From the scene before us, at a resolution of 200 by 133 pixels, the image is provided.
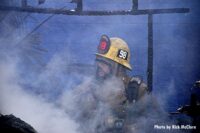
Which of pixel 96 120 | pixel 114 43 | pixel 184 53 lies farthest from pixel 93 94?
pixel 184 53

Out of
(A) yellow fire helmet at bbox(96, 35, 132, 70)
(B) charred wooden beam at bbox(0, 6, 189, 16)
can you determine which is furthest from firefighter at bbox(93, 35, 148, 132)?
(B) charred wooden beam at bbox(0, 6, 189, 16)

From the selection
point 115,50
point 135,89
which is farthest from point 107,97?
point 115,50

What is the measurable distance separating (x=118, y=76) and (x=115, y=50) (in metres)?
0.59

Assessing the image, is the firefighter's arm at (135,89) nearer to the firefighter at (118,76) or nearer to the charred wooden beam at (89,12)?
the firefighter at (118,76)

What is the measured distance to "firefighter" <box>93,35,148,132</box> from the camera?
706 centimetres

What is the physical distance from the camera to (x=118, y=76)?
7156 mm

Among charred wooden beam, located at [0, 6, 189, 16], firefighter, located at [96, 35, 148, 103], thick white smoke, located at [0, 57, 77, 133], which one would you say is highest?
charred wooden beam, located at [0, 6, 189, 16]

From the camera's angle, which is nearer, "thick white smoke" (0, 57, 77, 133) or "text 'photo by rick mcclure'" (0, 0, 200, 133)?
"text 'photo by rick mcclure'" (0, 0, 200, 133)

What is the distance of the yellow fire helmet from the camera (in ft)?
23.1

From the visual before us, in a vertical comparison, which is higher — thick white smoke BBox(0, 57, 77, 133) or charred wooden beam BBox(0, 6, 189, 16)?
charred wooden beam BBox(0, 6, 189, 16)

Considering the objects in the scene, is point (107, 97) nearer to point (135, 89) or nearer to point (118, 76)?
point (118, 76)

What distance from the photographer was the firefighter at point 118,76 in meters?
7.06

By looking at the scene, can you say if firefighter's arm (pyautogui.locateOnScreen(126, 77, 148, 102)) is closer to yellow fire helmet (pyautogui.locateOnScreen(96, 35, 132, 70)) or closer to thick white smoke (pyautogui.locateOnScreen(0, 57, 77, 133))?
yellow fire helmet (pyautogui.locateOnScreen(96, 35, 132, 70))

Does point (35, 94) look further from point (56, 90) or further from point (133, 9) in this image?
point (133, 9)
